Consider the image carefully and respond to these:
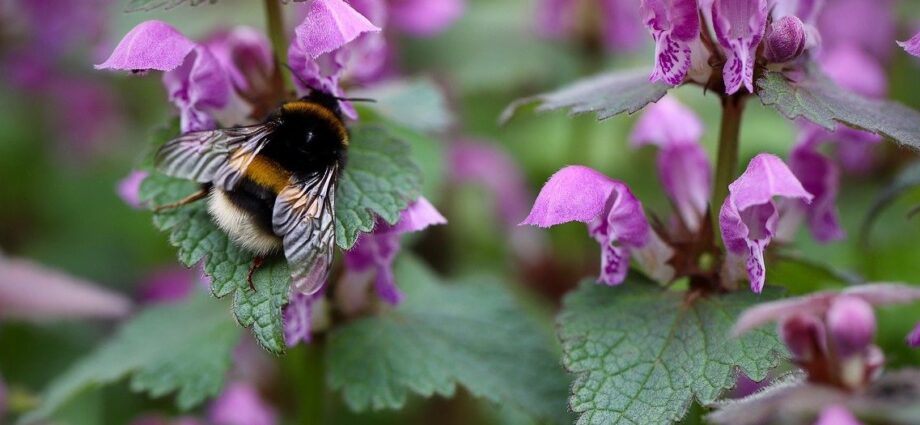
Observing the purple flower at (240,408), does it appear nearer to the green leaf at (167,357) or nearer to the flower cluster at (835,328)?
the green leaf at (167,357)

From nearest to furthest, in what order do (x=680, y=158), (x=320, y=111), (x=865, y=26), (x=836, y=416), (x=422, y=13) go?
1. (x=836, y=416)
2. (x=320, y=111)
3. (x=680, y=158)
4. (x=422, y=13)
5. (x=865, y=26)

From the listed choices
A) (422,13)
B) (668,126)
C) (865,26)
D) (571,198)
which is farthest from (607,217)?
(865,26)

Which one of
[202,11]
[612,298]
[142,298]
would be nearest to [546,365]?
[612,298]

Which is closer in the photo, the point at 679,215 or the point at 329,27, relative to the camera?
the point at 329,27

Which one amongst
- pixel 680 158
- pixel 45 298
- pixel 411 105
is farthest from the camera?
pixel 45 298

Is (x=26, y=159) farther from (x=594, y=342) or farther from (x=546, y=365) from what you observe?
(x=594, y=342)

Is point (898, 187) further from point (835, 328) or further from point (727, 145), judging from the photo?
point (835, 328)

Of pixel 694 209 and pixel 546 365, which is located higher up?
pixel 694 209

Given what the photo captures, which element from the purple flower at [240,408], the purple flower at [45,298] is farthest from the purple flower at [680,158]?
the purple flower at [45,298]
